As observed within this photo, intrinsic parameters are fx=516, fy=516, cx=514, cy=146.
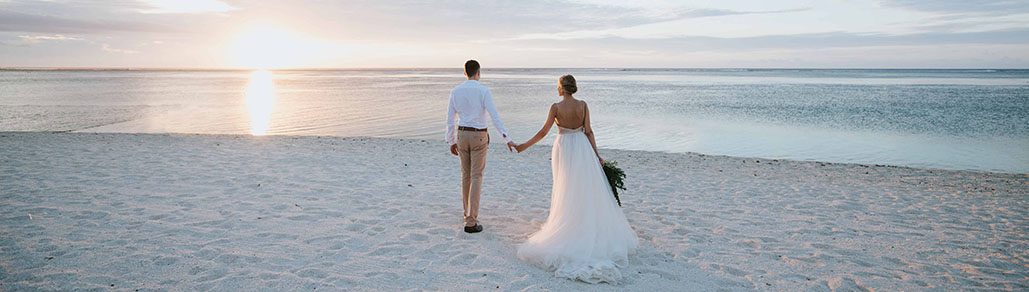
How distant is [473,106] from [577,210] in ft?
4.64

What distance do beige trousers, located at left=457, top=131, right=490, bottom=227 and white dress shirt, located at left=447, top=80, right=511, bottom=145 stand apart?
126mm

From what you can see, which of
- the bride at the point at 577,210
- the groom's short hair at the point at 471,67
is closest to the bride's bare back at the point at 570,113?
the bride at the point at 577,210

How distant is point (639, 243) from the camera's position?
5258mm

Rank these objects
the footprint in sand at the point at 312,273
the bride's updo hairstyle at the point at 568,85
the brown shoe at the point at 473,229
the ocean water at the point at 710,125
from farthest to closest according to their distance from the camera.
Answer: the ocean water at the point at 710,125
the brown shoe at the point at 473,229
the bride's updo hairstyle at the point at 568,85
the footprint in sand at the point at 312,273

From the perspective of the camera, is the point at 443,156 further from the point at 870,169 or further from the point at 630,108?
the point at 630,108

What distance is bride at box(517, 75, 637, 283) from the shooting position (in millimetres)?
4523

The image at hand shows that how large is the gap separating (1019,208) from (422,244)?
8.01m

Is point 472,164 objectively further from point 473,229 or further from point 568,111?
point 568,111

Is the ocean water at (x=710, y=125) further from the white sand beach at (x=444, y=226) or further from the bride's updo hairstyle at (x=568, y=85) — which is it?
the bride's updo hairstyle at (x=568, y=85)

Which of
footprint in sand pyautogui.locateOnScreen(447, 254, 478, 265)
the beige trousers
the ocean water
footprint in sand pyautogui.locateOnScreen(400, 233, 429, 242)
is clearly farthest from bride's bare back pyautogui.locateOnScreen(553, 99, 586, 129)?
the ocean water

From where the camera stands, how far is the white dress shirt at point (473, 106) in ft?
16.3

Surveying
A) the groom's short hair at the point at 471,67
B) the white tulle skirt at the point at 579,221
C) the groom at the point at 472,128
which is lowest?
the white tulle skirt at the point at 579,221

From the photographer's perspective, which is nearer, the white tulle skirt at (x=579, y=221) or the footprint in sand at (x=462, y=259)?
the white tulle skirt at (x=579, y=221)

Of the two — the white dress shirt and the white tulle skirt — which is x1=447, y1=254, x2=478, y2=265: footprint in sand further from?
the white dress shirt
